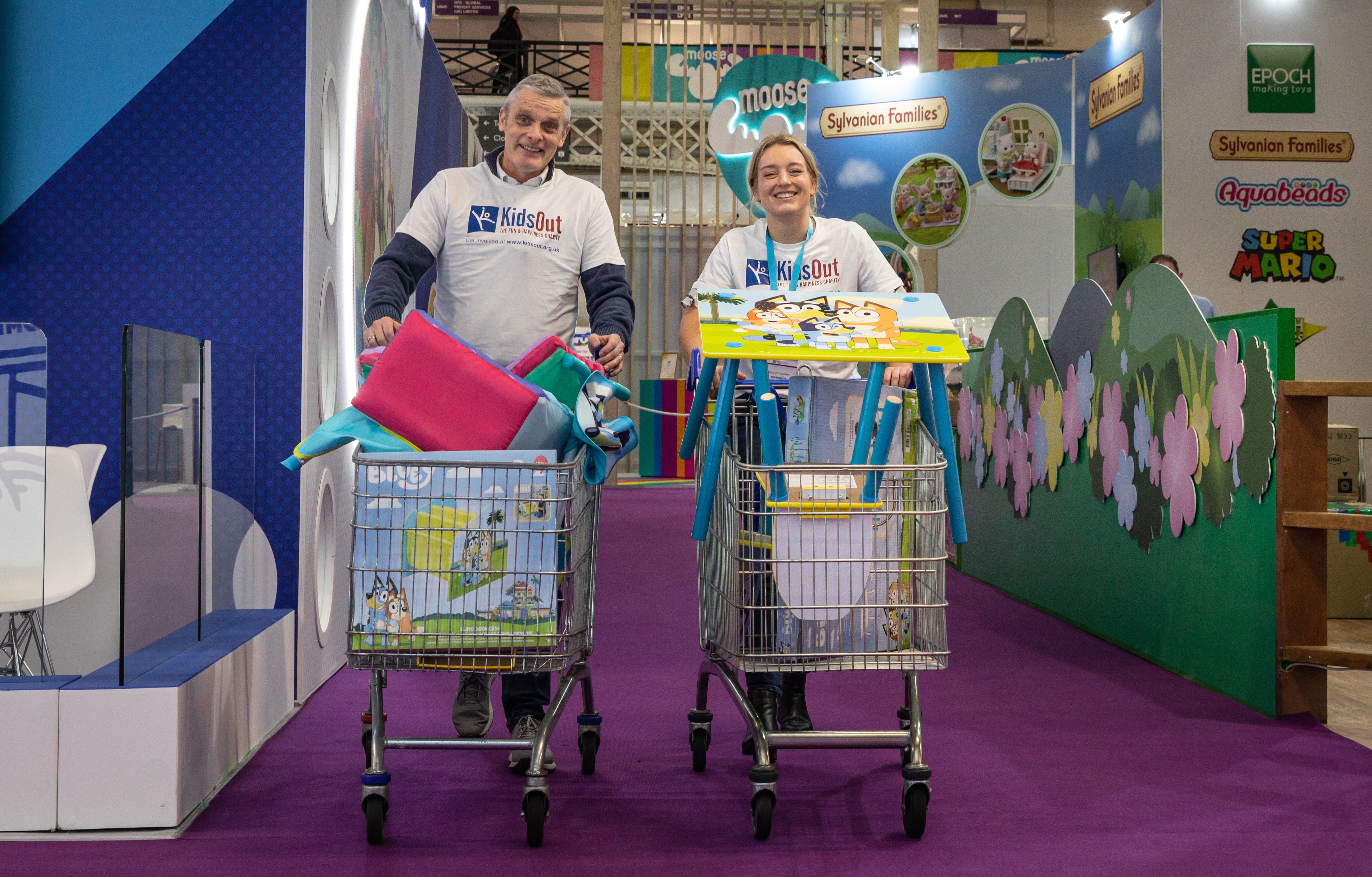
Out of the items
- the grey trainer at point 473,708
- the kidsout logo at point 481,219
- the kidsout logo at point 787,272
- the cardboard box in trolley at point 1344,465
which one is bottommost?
the grey trainer at point 473,708

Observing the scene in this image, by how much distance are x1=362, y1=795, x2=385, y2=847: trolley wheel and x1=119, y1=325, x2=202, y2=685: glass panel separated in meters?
0.55

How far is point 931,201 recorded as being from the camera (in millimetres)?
8594

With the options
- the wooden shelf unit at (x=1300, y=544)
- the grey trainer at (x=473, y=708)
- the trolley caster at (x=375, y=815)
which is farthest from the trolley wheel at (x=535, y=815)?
the wooden shelf unit at (x=1300, y=544)

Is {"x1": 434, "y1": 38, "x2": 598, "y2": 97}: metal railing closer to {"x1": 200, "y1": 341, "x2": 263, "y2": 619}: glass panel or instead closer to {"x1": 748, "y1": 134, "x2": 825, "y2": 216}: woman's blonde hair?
{"x1": 200, "y1": 341, "x2": 263, "y2": 619}: glass panel

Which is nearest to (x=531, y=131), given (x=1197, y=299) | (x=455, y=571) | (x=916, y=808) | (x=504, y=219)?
(x=504, y=219)

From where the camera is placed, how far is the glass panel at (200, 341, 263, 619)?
272 centimetres

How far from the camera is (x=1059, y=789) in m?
2.51

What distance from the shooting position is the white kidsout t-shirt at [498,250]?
9.36 feet

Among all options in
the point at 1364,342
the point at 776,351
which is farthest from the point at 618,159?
the point at 776,351

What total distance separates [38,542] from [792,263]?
5.73 ft

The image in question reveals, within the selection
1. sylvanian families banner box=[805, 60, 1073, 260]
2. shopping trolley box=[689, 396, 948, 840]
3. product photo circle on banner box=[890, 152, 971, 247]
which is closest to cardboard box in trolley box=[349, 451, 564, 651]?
shopping trolley box=[689, 396, 948, 840]

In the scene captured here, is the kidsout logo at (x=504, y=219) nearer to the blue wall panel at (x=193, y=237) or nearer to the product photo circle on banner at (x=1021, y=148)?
the blue wall panel at (x=193, y=237)

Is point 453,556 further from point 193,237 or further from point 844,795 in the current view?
point 193,237

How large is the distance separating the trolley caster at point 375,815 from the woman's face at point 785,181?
1585mm
